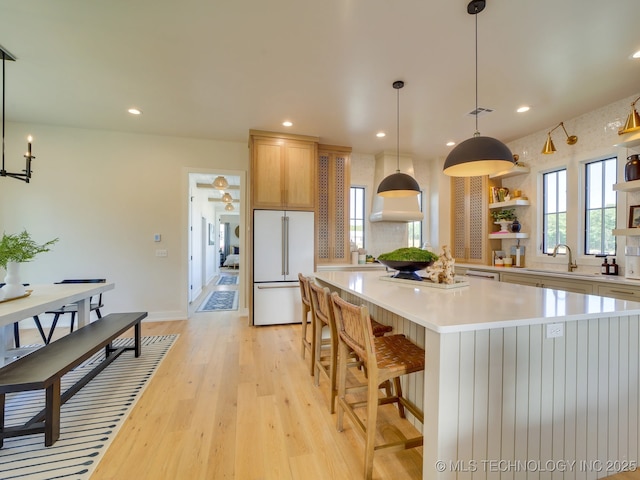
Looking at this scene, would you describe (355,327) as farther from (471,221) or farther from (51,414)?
(471,221)

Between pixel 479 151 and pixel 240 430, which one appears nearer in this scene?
pixel 240 430

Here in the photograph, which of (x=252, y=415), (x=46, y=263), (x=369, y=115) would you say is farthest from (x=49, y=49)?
(x=252, y=415)

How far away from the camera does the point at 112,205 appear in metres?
4.23

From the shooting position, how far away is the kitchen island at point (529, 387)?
1242 mm

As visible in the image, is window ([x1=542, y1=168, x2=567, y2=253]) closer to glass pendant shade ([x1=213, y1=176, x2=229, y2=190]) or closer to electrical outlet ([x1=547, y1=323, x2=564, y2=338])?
electrical outlet ([x1=547, y1=323, x2=564, y2=338])

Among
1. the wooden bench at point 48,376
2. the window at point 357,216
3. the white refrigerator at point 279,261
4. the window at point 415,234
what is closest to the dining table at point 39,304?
the wooden bench at point 48,376

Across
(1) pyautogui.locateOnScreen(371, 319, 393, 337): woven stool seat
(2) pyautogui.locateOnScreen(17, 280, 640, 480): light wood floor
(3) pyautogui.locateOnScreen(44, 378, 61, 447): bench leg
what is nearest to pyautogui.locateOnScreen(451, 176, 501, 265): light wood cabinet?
(1) pyautogui.locateOnScreen(371, 319, 393, 337): woven stool seat

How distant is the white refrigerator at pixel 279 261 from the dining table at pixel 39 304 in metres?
1.82

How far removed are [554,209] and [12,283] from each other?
6190 millimetres

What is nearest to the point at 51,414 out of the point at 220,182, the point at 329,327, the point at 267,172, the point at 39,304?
the point at 39,304

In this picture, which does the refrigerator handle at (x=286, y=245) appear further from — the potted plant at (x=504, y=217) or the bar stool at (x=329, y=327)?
the potted plant at (x=504, y=217)

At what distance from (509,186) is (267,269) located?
4.23 meters

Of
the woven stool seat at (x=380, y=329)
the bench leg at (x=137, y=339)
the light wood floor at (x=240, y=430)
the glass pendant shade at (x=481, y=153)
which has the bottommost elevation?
the light wood floor at (x=240, y=430)

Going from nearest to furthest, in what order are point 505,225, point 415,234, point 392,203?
point 505,225, point 392,203, point 415,234
